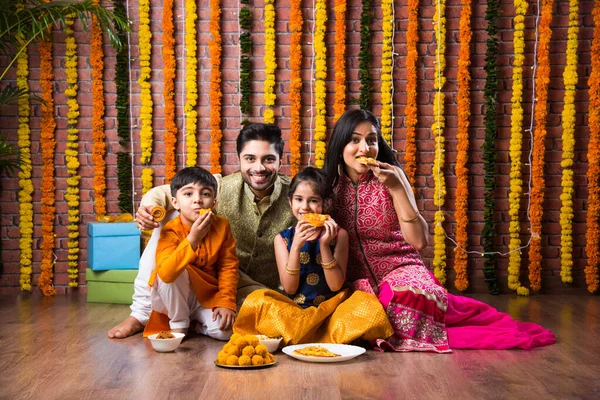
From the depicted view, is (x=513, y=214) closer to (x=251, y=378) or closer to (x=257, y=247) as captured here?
(x=257, y=247)

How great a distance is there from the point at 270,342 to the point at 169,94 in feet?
8.54

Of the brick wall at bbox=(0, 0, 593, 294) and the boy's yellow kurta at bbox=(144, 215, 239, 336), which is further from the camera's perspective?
the brick wall at bbox=(0, 0, 593, 294)

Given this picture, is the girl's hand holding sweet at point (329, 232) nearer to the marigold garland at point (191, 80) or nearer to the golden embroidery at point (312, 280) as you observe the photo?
the golden embroidery at point (312, 280)

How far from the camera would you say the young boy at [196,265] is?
3.27m

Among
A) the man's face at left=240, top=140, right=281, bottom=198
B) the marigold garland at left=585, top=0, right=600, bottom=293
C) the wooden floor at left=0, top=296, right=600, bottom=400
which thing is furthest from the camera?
the marigold garland at left=585, top=0, right=600, bottom=293

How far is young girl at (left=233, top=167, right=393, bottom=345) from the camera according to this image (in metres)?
3.15

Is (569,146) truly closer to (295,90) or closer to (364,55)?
(364,55)

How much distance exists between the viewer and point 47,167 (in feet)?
16.7

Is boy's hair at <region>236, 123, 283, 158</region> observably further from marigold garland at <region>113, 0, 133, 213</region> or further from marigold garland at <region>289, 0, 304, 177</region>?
marigold garland at <region>113, 0, 133, 213</region>

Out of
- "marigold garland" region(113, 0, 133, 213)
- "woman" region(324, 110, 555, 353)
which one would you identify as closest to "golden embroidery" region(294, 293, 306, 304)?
"woman" region(324, 110, 555, 353)

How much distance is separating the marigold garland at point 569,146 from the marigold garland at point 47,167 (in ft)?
12.0

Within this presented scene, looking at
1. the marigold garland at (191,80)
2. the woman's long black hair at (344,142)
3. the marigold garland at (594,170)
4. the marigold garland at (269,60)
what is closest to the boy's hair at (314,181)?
the woman's long black hair at (344,142)

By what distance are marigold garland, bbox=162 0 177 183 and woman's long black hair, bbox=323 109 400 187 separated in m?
1.88

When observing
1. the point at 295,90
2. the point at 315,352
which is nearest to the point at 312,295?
the point at 315,352
